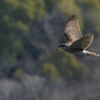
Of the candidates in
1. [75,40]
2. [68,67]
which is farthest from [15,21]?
[75,40]

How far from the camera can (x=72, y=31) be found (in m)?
13.6

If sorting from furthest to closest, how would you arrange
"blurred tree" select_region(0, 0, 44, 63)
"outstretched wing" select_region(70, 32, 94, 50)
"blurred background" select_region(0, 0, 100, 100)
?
"blurred tree" select_region(0, 0, 44, 63) → "blurred background" select_region(0, 0, 100, 100) → "outstretched wing" select_region(70, 32, 94, 50)

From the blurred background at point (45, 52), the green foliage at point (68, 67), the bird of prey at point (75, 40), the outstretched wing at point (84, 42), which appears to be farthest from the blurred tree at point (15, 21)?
the outstretched wing at point (84, 42)

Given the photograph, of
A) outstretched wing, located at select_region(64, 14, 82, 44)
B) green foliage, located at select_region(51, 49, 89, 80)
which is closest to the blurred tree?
green foliage, located at select_region(51, 49, 89, 80)

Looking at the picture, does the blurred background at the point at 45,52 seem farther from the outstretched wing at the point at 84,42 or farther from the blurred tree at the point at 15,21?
the outstretched wing at the point at 84,42

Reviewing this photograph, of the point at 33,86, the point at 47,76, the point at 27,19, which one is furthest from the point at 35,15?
the point at 33,86

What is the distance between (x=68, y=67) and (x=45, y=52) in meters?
4.21

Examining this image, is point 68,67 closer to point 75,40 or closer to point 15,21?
point 15,21

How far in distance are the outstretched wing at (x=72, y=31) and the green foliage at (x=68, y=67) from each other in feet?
73.4

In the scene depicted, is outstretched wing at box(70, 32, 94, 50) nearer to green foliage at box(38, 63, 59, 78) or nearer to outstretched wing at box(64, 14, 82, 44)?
outstretched wing at box(64, 14, 82, 44)

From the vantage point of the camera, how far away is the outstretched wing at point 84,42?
37.9 ft

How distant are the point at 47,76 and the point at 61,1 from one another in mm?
9141

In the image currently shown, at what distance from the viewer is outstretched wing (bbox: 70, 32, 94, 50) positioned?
1156 centimetres

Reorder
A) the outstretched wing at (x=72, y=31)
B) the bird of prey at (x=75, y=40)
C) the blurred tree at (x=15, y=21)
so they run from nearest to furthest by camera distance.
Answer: the bird of prey at (x=75, y=40)
the outstretched wing at (x=72, y=31)
the blurred tree at (x=15, y=21)
